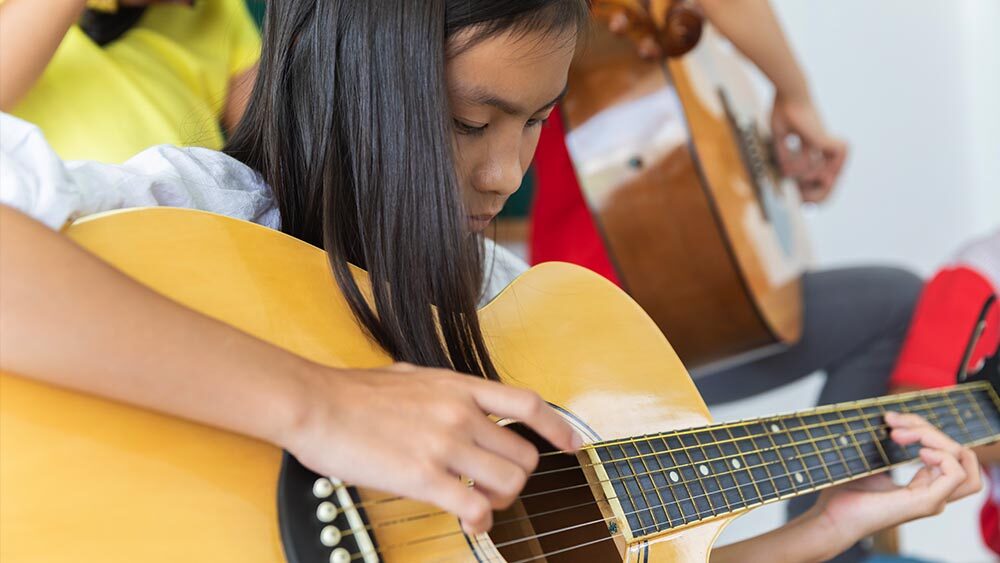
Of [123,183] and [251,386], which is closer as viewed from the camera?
[251,386]

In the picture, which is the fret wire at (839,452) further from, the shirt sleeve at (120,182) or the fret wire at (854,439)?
the shirt sleeve at (120,182)

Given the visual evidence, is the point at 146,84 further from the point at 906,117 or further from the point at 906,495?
the point at 906,117

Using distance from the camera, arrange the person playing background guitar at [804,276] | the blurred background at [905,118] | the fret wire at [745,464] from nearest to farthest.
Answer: the fret wire at [745,464], the person playing background guitar at [804,276], the blurred background at [905,118]

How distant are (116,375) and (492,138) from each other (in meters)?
0.35

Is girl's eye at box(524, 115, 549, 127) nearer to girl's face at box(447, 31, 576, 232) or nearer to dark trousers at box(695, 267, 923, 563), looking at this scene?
girl's face at box(447, 31, 576, 232)

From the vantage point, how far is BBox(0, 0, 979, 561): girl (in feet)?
1.64

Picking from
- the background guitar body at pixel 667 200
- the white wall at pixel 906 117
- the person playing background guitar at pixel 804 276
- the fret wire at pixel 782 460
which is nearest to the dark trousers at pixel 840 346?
the person playing background guitar at pixel 804 276

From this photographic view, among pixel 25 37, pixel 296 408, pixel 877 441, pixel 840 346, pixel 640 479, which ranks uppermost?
pixel 25 37

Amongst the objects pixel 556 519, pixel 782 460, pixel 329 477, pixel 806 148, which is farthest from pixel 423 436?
pixel 806 148

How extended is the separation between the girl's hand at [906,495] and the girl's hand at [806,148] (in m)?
0.60

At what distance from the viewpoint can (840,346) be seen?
4.62 feet

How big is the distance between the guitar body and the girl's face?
92 mm

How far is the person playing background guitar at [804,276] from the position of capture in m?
1.27

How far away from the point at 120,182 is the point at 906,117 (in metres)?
2.65
